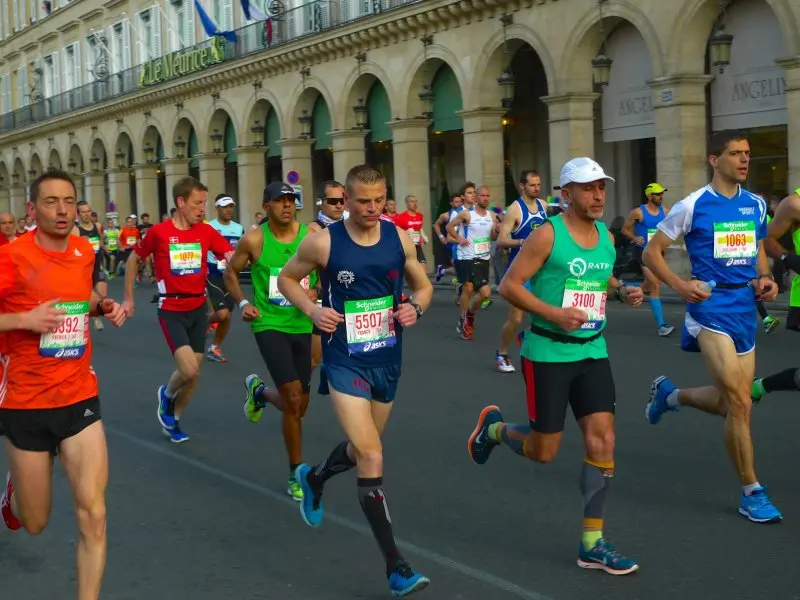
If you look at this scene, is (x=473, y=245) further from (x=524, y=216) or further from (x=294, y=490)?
(x=294, y=490)

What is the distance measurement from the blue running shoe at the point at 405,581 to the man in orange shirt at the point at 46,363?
121 cm

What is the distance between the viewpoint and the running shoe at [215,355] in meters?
14.0

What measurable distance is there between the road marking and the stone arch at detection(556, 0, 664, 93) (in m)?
15.7

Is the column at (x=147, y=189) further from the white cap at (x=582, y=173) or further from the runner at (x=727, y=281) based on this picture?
the white cap at (x=582, y=173)

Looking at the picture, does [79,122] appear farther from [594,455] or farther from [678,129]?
[594,455]

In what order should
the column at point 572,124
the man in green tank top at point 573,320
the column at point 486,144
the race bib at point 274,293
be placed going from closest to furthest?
1. the man in green tank top at point 573,320
2. the race bib at point 274,293
3. the column at point 572,124
4. the column at point 486,144

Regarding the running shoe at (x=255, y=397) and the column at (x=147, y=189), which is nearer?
the running shoe at (x=255, y=397)

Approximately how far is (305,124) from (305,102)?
0.63 m

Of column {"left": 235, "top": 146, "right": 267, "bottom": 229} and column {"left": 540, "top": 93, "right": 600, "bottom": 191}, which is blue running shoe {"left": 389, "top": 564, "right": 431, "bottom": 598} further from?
column {"left": 235, "top": 146, "right": 267, "bottom": 229}

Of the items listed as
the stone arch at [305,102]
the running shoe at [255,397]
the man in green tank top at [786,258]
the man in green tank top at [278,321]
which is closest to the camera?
the man in green tank top at [786,258]

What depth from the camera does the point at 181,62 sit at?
1703 inches

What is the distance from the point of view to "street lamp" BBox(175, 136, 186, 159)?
146 feet

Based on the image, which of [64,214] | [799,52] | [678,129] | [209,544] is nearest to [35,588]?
[209,544]

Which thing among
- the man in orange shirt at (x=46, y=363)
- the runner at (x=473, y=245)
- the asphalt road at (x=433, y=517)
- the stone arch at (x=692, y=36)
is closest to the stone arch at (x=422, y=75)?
the stone arch at (x=692, y=36)
